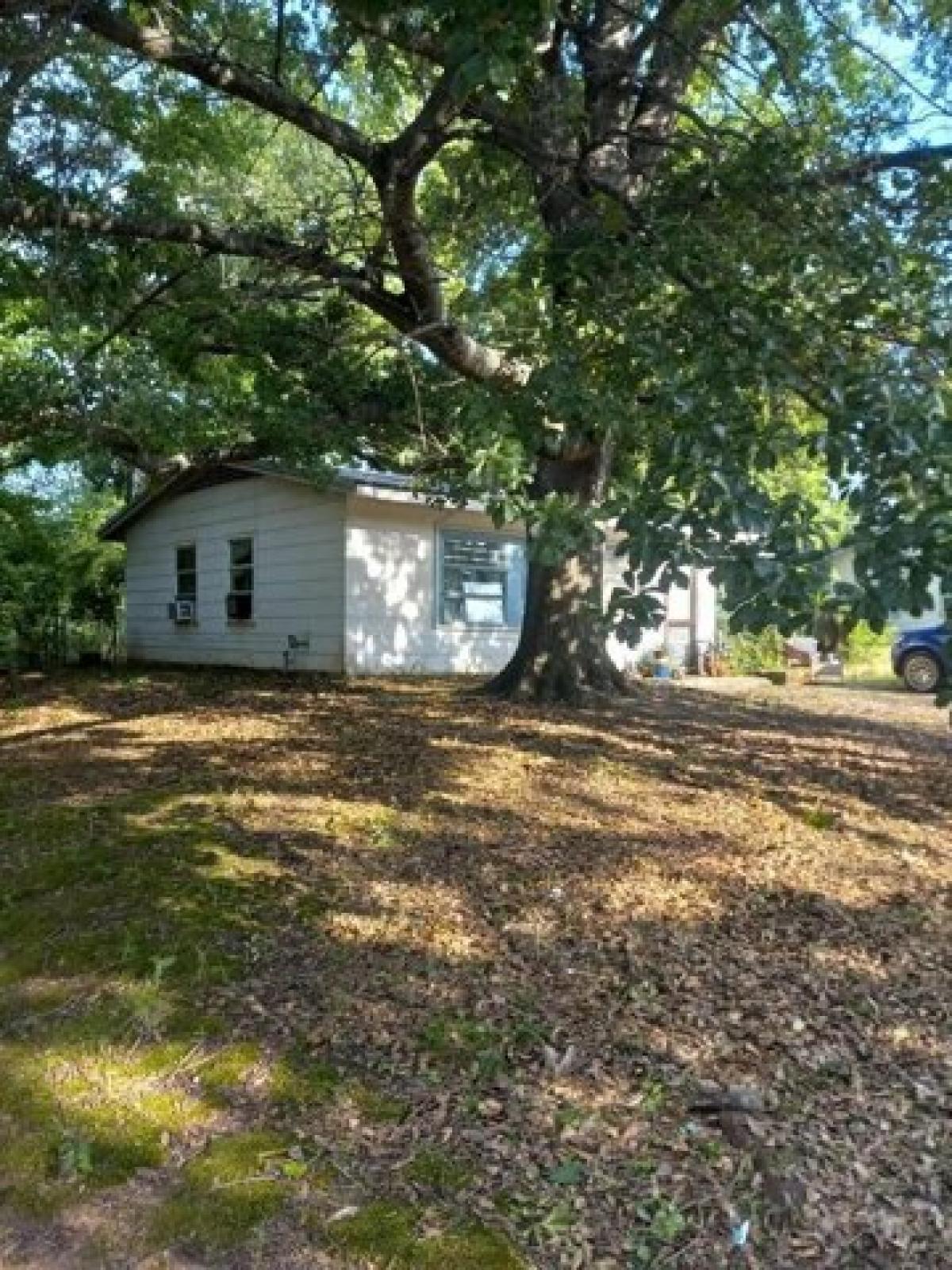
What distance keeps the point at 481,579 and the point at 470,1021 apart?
11.6 metres

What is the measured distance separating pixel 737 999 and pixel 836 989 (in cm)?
41

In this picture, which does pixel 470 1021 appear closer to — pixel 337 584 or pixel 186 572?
pixel 337 584

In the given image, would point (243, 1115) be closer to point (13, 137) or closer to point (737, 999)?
point (737, 999)

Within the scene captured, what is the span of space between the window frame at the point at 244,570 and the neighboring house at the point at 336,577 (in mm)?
24

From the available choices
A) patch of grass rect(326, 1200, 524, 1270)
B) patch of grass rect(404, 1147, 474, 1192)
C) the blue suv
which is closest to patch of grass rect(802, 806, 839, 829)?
patch of grass rect(404, 1147, 474, 1192)

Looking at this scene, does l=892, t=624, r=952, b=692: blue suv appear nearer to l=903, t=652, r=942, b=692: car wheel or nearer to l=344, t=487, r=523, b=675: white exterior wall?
l=903, t=652, r=942, b=692: car wheel

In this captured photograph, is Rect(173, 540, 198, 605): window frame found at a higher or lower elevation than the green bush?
higher

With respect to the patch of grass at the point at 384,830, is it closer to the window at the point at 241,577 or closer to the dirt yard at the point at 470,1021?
the dirt yard at the point at 470,1021

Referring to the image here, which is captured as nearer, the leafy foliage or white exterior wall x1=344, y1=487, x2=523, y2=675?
white exterior wall x1=344, y1=487, x2=523, y2=675

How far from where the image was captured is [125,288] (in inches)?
267

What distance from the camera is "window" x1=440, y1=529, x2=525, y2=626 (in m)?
14.4

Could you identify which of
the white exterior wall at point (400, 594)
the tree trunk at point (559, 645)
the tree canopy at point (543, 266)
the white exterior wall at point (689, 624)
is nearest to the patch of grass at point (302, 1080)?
the tree canopy at point (543, 266)

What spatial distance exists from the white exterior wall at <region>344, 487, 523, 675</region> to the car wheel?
6172 millimetres

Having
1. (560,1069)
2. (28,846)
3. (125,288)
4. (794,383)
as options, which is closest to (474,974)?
(560,1069)
